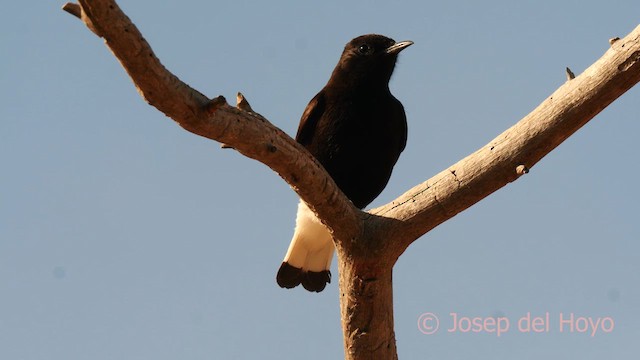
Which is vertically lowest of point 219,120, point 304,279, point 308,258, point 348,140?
point 219,120

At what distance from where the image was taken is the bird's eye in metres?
6.21

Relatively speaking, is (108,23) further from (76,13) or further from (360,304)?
(360,304)

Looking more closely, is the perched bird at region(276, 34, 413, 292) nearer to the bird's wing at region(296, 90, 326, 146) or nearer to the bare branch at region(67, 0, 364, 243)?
the bird's wing at region(296, 90, 326, 146)

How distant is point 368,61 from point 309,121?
58cm

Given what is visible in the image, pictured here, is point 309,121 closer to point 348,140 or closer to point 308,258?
point 348,140

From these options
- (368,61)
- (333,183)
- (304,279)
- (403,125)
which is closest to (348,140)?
(403,125)

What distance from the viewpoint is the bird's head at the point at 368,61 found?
606 centimetres

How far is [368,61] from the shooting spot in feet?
20.1

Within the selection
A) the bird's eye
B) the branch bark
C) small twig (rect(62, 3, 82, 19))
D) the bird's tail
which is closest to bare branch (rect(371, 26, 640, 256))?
the branch bark

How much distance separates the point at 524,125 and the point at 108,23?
2054 millimetres

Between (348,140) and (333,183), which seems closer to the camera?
(333,183)

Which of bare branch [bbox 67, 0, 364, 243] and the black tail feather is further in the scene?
the black tail feather

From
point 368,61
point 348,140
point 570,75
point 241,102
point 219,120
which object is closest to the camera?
point 219,120

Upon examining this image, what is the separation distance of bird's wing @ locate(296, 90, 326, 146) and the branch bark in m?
1.20
